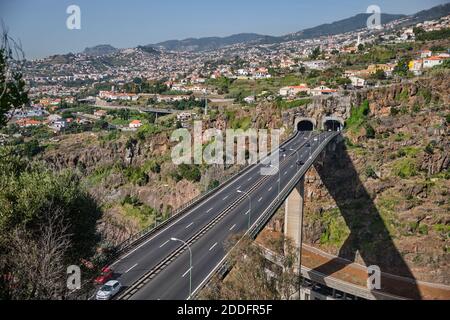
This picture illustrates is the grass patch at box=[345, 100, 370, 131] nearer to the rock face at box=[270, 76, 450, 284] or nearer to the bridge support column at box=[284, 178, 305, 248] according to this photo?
the rock face at box=[270, 76, 450, 284]

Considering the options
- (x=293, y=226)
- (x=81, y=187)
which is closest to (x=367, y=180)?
(x=293, y=226)

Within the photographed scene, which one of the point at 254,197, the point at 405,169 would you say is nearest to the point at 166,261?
the point at 254,197

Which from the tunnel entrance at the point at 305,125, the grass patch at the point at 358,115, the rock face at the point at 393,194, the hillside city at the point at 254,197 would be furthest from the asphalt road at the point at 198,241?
the tunnel entrance at the point at 305,125

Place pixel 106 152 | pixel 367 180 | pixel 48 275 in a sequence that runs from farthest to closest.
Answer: pixel 106 152 < pixel 367 180 < pixel 48 275

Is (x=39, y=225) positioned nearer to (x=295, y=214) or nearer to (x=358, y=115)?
(x=295, y=214)

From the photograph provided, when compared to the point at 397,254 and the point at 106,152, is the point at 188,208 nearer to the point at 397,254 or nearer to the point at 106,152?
the point at 397,254

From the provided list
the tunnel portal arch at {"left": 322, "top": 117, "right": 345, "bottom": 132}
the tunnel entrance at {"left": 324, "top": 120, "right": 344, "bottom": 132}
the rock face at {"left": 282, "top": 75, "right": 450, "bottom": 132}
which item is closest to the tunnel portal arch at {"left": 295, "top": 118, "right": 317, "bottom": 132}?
the rock face at {"left": 282, "top": 75, "right": 450, "bottom": 132}
